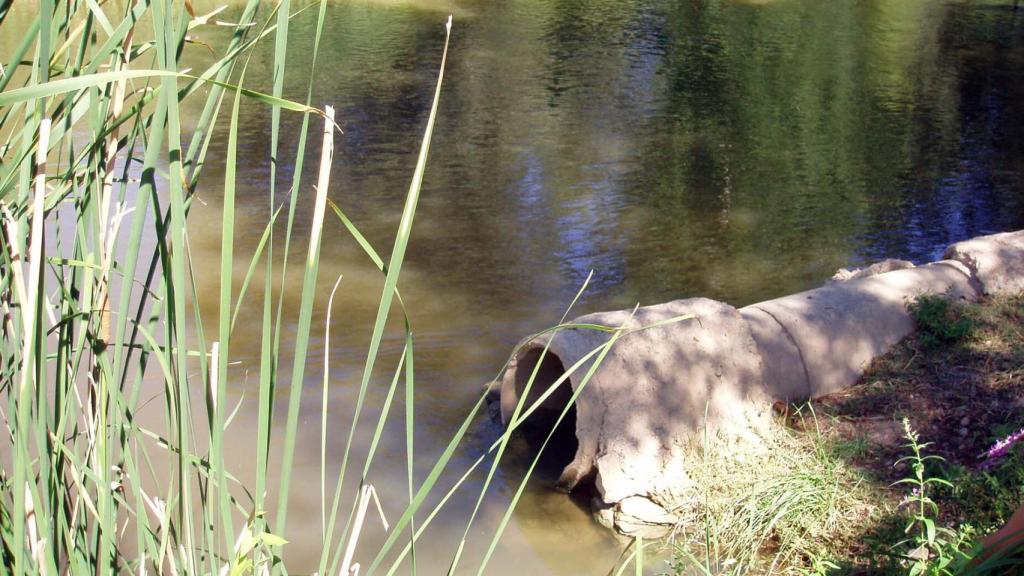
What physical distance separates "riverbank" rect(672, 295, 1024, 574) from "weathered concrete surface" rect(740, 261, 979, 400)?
7 centimetres

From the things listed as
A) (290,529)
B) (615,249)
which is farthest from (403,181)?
(290,529)

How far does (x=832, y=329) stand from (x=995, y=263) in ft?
4.14

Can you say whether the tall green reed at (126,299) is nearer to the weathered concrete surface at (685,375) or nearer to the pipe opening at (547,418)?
the weathered concrete surface at (685,375)

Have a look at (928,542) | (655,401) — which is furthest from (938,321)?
(928,542)

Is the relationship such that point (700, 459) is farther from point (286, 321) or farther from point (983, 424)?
point (286, 321)

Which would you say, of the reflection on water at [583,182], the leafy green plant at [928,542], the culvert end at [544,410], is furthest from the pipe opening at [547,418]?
the leafy green plant at [928,542]

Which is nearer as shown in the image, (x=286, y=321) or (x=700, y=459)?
(x=700, y=459)

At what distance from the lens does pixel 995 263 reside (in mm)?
5215

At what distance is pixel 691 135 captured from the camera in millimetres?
9945

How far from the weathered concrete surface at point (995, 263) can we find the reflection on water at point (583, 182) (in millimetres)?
1275

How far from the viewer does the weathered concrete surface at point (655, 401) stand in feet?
13.0

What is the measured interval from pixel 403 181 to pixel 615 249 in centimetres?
230

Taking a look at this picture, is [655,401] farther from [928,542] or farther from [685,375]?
[928,542]

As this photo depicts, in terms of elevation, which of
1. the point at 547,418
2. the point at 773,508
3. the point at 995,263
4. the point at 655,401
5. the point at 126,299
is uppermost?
the point at 126,299
